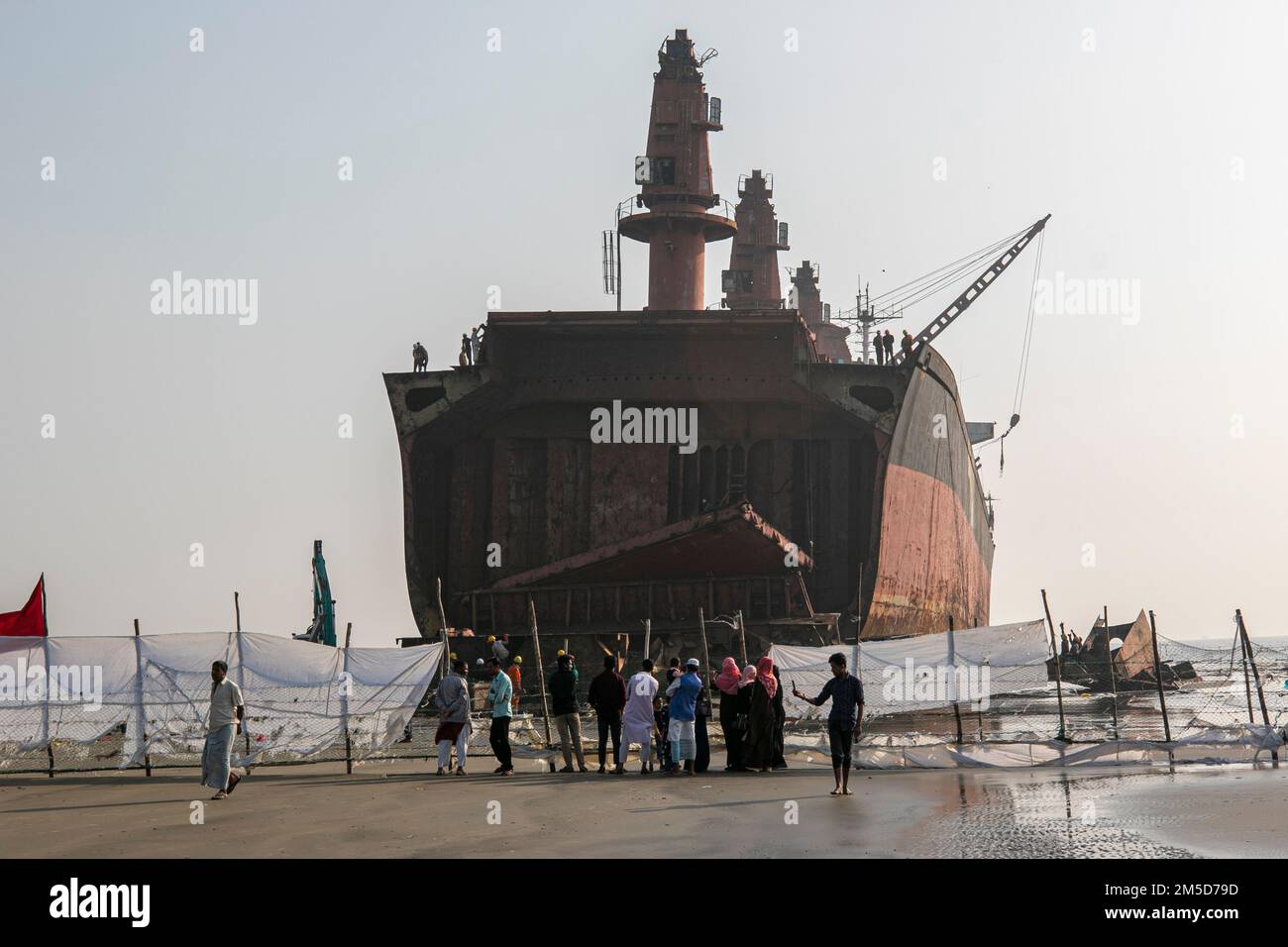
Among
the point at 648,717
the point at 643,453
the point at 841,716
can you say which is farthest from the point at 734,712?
the point at 643,453

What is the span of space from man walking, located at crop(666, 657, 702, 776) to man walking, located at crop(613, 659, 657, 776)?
28 cm

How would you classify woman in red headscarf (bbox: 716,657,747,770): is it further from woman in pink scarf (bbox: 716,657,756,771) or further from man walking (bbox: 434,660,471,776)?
man walking (bbox: 434,660,471,776)

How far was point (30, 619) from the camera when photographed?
21.5m

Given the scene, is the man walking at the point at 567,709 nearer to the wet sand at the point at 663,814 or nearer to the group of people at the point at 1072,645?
the wet sand at the point at 663,814

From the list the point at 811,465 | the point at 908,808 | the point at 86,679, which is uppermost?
the point at 811,465

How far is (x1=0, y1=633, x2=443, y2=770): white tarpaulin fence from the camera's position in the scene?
17.0 metres

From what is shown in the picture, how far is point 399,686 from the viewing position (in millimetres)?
18219

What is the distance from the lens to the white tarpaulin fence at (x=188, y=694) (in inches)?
667

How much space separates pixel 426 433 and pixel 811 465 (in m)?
8.75

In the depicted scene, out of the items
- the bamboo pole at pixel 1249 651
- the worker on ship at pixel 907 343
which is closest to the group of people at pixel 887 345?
the worker on ship at pixel 907 343

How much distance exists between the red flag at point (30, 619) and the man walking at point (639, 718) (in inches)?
369

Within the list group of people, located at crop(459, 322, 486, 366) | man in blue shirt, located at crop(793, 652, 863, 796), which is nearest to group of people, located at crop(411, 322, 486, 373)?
group of people, located at crop(459, 322, 486, 366)
